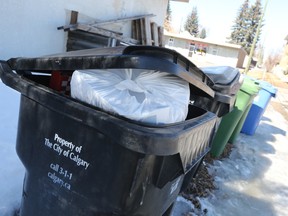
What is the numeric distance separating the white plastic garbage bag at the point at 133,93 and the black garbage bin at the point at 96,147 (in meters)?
0.05

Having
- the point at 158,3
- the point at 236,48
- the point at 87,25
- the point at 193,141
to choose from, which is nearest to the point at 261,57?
the point at 236,48

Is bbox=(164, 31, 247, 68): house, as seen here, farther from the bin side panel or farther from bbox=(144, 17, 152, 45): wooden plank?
the bin side panel

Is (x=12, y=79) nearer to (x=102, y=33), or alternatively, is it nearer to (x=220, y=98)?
(x=220, y=98)

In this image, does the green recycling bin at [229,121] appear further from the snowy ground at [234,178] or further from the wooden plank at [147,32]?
the wooden plank at [147,32]

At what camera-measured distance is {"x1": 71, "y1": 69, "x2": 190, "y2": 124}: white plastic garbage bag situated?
1.40 meters

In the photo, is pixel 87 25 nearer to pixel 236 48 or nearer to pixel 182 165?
pixel 182 165

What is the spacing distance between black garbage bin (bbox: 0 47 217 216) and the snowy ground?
898 mm

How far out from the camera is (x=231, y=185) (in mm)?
4062

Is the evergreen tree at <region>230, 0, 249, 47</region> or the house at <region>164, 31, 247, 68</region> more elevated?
the evergreen tree at <region>230, 0, 249, 47</region>

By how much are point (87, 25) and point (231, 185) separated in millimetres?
5337

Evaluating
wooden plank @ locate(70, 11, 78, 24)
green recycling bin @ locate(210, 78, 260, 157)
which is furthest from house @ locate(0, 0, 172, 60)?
green recycling bin @ locate(210, 78, 260, 157)

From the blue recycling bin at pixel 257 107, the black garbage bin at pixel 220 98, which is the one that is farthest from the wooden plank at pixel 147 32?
the black garbage bin at pixel 220 98

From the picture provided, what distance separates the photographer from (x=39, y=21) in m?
6.32

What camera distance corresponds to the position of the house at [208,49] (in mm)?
37000
